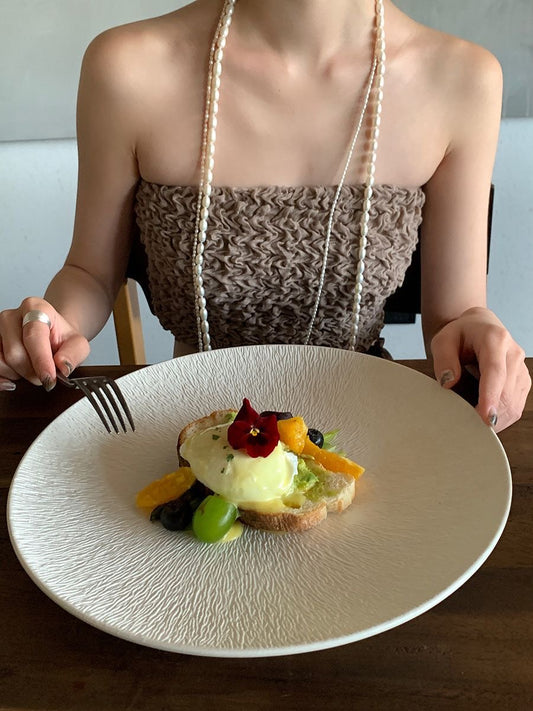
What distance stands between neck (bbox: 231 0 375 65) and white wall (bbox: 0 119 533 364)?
973 mm

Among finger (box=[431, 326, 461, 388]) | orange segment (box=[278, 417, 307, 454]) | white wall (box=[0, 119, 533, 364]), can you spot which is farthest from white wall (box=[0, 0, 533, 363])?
orange segment (box=[278, 417, 307, 454])

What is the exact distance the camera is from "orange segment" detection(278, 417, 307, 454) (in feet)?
2.46

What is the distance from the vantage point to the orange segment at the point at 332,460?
0.75m

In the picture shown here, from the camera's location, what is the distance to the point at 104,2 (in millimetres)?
1704

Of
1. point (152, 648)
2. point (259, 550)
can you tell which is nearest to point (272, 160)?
point (259, 550)

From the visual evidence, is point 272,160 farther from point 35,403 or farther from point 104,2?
point 104,2

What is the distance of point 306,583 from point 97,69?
89 cm

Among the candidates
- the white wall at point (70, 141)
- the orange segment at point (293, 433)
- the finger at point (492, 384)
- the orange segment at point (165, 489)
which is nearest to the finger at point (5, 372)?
the orange segment at point (165, 489)

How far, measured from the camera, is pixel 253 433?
27.8 inches

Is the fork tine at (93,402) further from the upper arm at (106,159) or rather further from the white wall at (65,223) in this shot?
the white wall at (65,223)

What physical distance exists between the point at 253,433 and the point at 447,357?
1.05 feet

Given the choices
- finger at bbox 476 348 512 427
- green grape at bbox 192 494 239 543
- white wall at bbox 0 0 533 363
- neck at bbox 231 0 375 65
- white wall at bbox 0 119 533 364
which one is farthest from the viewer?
white wall at bbox 0 119 533 364

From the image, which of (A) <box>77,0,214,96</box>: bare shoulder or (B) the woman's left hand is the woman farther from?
(B) the woman's left hand

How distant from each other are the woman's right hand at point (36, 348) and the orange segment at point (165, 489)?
7.6 inches
